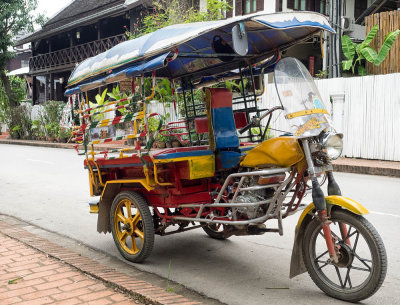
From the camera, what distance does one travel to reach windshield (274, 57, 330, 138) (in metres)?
3.68

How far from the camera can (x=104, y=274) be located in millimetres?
4156

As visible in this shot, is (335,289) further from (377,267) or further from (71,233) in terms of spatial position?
(71,233)

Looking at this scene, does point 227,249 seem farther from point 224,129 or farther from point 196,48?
point 196,48

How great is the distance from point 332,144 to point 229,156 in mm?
1187

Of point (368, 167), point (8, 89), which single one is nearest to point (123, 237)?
point (368, 167)

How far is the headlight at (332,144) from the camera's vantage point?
11.8 feet

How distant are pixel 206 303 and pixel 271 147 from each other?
53.6 inches

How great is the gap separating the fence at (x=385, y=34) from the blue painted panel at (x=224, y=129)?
12.9 m

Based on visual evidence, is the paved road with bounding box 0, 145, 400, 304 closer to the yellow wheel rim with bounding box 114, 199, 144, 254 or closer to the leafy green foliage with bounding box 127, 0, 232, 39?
the yellow wheel rim with bounding box 114, 199, 144, 254

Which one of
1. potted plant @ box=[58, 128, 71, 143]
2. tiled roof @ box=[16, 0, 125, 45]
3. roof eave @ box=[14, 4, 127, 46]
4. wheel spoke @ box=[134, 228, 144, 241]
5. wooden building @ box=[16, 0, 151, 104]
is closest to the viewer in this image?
wheel spoke @ box=[134, 228, 144, 241]

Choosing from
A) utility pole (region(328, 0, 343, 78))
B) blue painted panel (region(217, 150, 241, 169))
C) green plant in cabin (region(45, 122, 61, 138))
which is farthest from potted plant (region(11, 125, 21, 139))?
blue painted panel (region(217, 150, 241, 169))

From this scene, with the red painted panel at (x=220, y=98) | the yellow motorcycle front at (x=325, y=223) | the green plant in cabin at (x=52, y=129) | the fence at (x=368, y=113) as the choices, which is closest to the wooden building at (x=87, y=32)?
the green plant in cabin at (x=52, y=129)

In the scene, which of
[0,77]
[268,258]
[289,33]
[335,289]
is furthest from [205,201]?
[0,77]

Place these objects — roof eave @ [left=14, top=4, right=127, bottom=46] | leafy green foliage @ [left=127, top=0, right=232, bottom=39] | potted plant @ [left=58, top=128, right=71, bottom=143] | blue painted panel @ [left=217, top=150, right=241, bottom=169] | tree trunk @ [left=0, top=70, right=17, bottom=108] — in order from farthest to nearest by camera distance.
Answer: tree trunk @ [left=0, top=70, right=17, bottom=108], roof eave @ [left=14, top=4, right=127, bottom=46], potted plant @ [left=58, top=128, right=71, bottom=143], leafy green foliage @ [left=127, top=0, right=232, bottom=39], blue painted panel @ [left=217, top=150, right=241, bottom=169]
